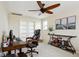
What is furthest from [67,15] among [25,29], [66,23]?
[25,29]

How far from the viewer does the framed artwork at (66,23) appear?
5035 mm

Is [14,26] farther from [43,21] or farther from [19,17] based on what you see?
[43,21]

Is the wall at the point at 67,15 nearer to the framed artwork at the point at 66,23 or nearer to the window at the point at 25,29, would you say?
the framed artwork at the point at 66,23

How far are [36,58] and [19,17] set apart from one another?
205 inches

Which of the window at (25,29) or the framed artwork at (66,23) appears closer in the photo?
the framed artwork at (66,23)

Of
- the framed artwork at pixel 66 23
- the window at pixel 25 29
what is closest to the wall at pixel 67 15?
the framed artwork at pixel 66 23

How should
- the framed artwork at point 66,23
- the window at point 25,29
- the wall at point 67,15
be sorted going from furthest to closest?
1. the window at point 25,29
2. the framed artwork at point 66,23
3. the wall at point 67,15

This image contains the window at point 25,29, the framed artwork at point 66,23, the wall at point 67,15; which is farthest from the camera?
the window at point 25,29

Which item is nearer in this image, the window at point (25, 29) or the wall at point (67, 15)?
the wall at point (67, 15)

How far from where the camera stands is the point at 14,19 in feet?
25.7

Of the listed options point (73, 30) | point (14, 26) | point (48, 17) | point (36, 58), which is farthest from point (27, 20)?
Answer: point (36, 58)

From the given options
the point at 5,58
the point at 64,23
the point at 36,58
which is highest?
the point at 64,23

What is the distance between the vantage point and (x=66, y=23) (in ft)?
18.2

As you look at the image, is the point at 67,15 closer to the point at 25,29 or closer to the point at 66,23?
the point at 66,23
